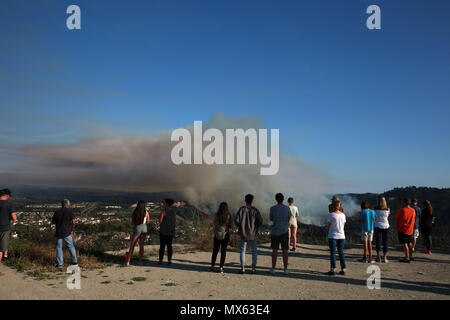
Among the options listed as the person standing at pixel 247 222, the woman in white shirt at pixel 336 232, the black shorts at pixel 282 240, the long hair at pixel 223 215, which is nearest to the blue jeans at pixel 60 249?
the long hair at pixel 223 215

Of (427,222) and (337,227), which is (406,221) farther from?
(337,227)

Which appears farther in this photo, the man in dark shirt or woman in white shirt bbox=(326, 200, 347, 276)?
the man in dark shirt

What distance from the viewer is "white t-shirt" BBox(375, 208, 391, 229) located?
10453 mm

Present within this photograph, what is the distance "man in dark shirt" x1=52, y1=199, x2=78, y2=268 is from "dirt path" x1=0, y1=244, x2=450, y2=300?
80 cm

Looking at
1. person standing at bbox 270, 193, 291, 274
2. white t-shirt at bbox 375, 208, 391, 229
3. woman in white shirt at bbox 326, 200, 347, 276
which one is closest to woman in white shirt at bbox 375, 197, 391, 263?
white t-shirt at bbox 375, 208, 391, 229

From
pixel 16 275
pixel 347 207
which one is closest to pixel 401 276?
pixel 16 275

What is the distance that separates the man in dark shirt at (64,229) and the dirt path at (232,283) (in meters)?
0.80

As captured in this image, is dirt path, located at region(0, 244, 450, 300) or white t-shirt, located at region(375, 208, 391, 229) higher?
white t-shirt, located at region(375, 208, 391, 229)

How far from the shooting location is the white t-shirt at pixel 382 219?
1045cm

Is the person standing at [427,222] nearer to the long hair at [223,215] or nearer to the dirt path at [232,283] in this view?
the dirt path at [232,283]

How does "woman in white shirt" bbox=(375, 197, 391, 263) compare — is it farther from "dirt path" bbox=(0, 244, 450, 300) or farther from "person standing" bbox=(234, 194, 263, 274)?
"person standing" bbox=(234, 194, 263, 274)

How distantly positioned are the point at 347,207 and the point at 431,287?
50.6m
